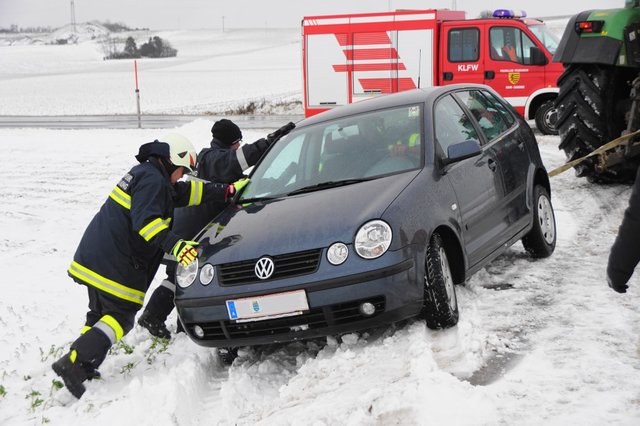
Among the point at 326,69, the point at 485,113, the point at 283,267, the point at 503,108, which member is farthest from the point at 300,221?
the point at 326,69

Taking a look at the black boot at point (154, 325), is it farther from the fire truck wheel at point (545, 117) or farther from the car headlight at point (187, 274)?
the fire truck wheel at point (545, 117)

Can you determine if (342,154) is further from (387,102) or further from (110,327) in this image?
(110,327)

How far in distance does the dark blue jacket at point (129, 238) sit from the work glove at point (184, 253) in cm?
5

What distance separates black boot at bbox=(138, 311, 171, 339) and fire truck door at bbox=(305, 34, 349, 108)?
1201 centimetres

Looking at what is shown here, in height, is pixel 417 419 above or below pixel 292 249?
below

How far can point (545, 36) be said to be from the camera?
17.0m

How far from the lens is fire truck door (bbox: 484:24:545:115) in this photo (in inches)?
656

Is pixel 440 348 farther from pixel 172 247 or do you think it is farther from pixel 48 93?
pixel 48 93

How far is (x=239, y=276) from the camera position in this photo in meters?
5.13

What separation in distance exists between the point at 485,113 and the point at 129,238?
309 cm

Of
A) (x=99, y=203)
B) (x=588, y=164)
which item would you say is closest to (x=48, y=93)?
(x=99, y=203)

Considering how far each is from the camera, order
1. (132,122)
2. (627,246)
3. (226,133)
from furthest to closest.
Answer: (132,122) → (226,133) → (627,246)

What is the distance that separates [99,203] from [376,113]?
6.50 meters

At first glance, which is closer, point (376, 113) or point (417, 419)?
point (417, 419)
